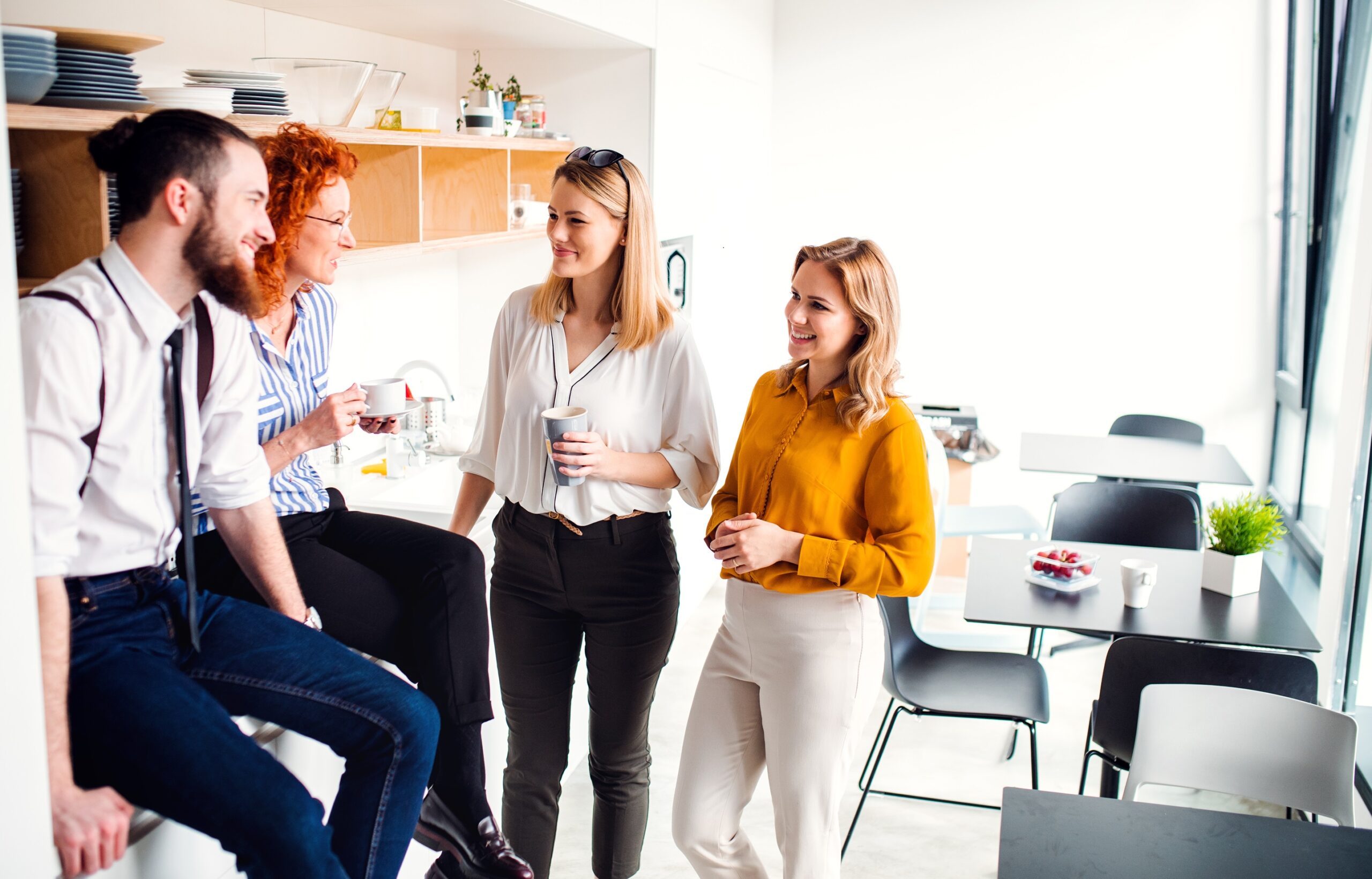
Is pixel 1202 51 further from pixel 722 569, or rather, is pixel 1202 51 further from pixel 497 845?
pixel 497 845

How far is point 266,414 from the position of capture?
1912mm

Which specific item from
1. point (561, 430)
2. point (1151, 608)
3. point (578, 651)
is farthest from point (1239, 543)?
point (561, 430)

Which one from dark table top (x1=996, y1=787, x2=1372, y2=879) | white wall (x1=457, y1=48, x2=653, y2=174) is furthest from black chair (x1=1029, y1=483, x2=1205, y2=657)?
dark table top (x1=996, y1=787, x2=1372, y2=879)

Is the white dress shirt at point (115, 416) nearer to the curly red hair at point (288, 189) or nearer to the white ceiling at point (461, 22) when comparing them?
the curly red hair at point (288, 189)

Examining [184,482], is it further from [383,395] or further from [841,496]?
[841,496]

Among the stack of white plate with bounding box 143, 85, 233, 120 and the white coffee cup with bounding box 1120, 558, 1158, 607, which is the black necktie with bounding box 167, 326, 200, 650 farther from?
the white coffee cup with bounding box 1120, 558, 1158, 607

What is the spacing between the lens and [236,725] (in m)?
1.46

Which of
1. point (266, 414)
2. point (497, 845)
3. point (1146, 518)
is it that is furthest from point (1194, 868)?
point (1146, 518)

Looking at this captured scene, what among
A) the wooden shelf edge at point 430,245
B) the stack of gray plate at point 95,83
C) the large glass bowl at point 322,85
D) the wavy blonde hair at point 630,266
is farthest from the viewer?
the wooden shelf edge at point 430,245

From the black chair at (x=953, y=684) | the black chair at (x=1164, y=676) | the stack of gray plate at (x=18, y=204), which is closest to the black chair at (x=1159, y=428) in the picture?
the black chair at (x=953, y=684)

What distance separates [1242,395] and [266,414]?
529cm

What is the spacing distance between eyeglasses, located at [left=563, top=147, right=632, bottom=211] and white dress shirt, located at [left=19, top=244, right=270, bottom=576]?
84 centimetres

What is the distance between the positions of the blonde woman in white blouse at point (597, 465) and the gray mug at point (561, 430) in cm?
7

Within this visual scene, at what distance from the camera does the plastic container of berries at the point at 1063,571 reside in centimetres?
310
